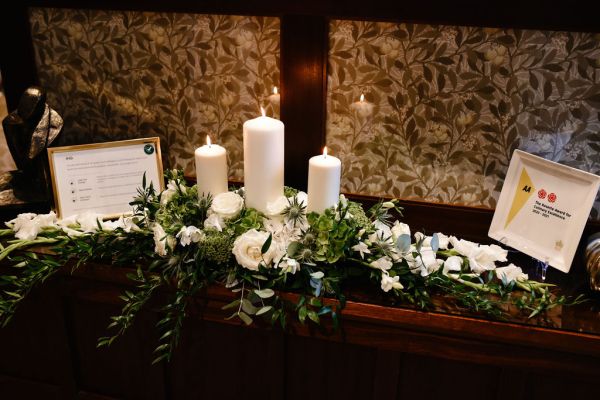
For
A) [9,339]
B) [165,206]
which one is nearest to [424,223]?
[165,206]

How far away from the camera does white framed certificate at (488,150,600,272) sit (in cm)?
111

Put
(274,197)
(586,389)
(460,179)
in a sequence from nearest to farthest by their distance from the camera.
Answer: (586,389)
(274,197)
(460,179)

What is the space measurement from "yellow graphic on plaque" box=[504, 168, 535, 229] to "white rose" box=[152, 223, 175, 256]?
77 centimetres

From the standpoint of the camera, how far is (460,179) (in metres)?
1.34

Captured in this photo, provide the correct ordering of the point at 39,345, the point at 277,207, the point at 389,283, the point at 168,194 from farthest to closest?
the point at 39,345, the point at 168,194, the point at 277,207, the point at 389,283

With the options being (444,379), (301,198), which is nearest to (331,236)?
(301,198)

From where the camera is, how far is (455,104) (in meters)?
1.27

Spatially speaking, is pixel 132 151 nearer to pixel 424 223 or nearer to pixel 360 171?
pixel 360 171

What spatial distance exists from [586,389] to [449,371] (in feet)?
0.87

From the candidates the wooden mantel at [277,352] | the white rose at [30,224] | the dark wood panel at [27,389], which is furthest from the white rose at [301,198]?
the dark wood panel at [27,389]

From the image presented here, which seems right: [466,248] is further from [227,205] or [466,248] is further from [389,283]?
[227,205]

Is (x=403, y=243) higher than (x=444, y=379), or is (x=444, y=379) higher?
(x=403, y=243)

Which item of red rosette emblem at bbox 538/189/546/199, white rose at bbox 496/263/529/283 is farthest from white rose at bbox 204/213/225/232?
red rosette emblem at bbox 538/189/546/199

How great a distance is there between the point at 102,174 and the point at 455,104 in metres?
0.89
